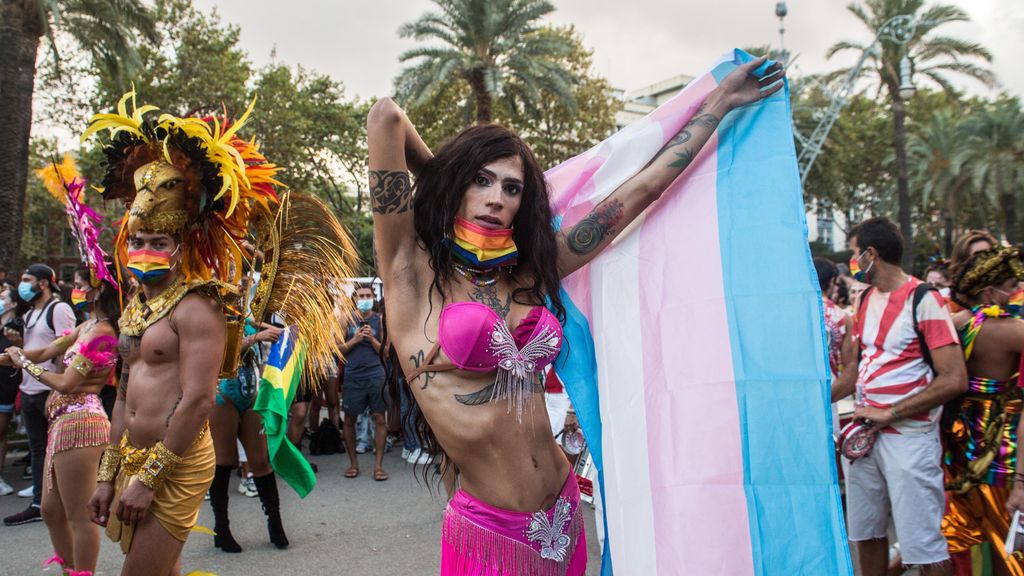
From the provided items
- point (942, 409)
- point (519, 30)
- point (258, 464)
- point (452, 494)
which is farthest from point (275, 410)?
point (519, 30)

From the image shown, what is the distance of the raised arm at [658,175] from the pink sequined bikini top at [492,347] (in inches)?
16.6

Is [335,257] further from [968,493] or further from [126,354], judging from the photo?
[968,493]

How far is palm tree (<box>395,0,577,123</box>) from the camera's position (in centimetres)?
1811

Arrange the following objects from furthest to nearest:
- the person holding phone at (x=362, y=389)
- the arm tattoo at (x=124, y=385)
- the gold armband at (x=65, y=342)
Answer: the person holding phone at (x=362, y=389) → the gold armband at (x=65, y=342) → the arm tattoo at (x=124, y=385)

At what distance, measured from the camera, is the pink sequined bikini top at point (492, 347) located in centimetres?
218

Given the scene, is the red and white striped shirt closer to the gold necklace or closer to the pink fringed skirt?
the pink fringed skirt

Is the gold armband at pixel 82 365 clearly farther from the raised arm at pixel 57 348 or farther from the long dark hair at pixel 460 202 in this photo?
the long dark hair at pixel 460 202

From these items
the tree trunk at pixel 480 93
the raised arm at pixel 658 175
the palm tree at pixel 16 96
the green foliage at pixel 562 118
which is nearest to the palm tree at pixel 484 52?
the tree trunk at pixel 480 93

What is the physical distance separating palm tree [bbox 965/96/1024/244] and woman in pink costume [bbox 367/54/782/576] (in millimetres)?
27473

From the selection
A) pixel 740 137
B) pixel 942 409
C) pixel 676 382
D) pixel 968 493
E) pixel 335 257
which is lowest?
pixel 968 493

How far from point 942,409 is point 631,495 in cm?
244

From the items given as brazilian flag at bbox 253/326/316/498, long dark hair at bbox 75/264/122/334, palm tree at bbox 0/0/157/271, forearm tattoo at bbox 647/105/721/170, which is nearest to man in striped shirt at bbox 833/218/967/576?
forearm tattoo at bbox 647/105/721/170

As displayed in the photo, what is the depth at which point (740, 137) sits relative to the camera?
2709mm

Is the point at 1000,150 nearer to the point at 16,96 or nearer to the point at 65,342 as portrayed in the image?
the point at 16,96
